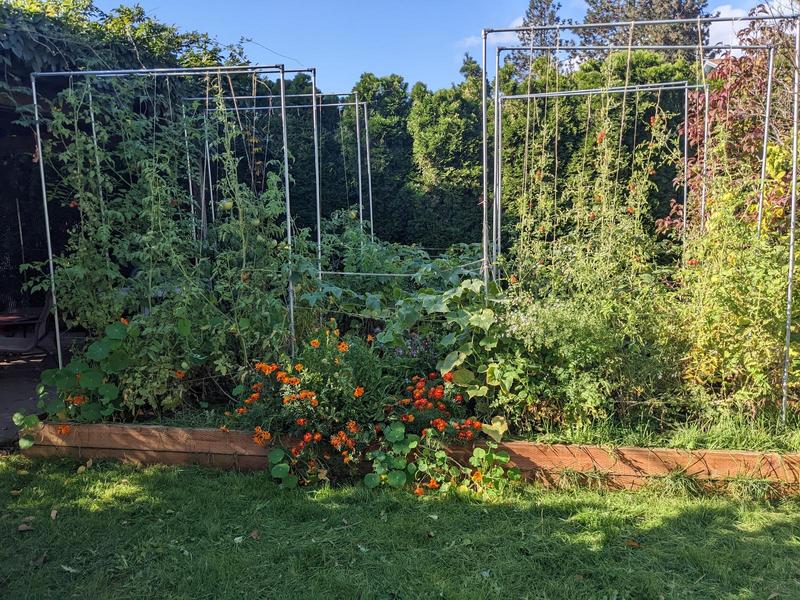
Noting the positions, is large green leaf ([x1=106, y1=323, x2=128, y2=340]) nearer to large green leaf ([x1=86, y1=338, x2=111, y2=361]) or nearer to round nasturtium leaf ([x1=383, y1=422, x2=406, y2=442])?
large green leaf ([x1=86, y1=338, x2=111, y2=361])

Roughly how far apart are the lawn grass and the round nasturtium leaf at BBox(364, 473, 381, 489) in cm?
5

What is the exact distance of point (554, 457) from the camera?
3.00 m

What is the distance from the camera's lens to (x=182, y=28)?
24.0 feet

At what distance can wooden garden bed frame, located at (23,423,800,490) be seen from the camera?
2.90 meters

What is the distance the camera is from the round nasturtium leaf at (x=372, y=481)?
294 centimetres

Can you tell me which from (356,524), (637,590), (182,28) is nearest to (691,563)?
(637,590)

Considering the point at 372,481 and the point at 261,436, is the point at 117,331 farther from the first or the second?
the point at 372,481

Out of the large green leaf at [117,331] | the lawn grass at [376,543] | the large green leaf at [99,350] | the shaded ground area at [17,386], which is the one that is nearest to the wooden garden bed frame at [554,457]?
the lawn grass at [376,543]

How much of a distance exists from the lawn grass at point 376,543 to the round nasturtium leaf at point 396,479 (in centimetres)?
6

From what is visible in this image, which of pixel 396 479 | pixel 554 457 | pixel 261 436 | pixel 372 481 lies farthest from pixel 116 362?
pixel 554 457

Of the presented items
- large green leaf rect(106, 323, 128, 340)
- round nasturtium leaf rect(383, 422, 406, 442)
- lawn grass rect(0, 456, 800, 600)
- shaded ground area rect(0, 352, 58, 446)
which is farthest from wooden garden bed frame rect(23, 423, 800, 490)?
shaded ground area rect(0, 352, 58, 446)

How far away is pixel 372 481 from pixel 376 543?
1.49ft

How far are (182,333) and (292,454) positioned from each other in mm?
1032

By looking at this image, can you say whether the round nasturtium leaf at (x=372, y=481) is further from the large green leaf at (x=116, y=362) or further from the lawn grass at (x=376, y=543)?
the large green leaf at (x=116, y=362)
